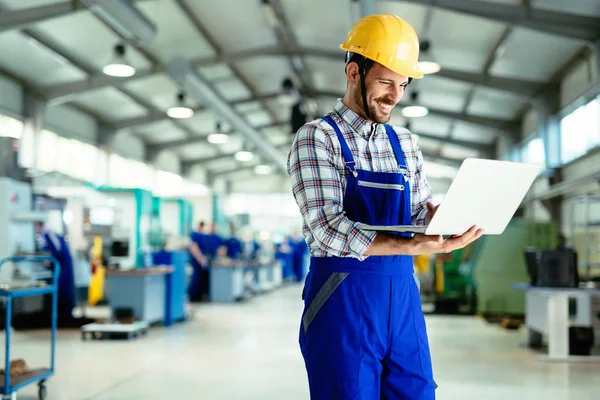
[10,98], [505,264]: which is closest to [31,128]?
[10,98]

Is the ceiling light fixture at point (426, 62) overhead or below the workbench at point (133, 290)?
overhead

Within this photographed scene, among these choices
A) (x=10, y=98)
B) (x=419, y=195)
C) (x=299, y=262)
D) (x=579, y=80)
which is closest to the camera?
(x=419, y=195)

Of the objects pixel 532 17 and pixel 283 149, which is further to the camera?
pixel 283 149

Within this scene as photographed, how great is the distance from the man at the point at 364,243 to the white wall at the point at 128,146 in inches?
701

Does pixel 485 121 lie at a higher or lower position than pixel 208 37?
lower

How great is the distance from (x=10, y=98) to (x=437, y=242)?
13.4 metres

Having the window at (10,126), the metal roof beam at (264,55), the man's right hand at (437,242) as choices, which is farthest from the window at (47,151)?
the man's right hand at (437,242)

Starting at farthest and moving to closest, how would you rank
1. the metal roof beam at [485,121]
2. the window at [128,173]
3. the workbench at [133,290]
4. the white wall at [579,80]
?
the window at [128,173], the metal roof beam at [485,121], the white wall at [579,80], the workbench at [133,290]

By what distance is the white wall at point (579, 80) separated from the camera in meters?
11.8

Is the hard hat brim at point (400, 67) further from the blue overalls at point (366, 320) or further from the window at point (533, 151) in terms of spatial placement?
the window at point (533, 151)

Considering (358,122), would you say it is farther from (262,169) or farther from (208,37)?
(262,169)

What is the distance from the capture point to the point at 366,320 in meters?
1.74

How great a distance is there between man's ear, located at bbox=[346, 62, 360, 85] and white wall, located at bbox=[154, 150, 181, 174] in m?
20.5

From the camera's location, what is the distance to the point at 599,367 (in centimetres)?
672
